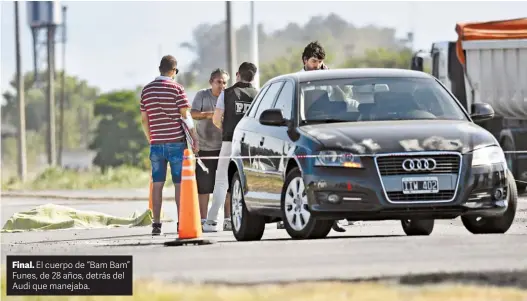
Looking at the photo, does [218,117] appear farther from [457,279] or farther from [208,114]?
[457,279]

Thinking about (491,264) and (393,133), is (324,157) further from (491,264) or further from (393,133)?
(491,264)

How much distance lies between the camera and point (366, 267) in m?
13.1

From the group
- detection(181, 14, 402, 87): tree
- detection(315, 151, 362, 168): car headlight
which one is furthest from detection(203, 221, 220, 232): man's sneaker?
detection(181, 14, 402, 87): tree

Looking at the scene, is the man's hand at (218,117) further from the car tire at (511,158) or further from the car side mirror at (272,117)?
the car tire at (511,158)

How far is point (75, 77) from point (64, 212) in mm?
139727

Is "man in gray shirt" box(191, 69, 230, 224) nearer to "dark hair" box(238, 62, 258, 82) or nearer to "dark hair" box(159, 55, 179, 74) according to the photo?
"dark hair" box(238, 62, 258, 82)

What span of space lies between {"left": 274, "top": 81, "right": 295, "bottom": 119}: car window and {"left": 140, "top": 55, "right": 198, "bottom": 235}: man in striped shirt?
174cm

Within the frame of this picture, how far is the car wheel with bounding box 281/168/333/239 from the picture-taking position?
15930mm

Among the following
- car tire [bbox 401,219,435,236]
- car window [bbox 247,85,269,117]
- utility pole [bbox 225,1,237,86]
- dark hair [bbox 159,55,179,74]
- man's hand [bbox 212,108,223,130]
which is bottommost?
car tire [bbox 401,219,435,236]

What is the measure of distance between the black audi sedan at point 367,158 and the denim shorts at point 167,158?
130 cm

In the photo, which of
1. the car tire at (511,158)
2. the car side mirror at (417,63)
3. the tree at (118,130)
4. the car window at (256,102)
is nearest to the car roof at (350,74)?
the car window at (256,102)

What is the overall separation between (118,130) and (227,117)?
90.2 metres

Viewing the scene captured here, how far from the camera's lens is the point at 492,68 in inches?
1272

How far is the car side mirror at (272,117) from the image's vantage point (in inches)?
653
